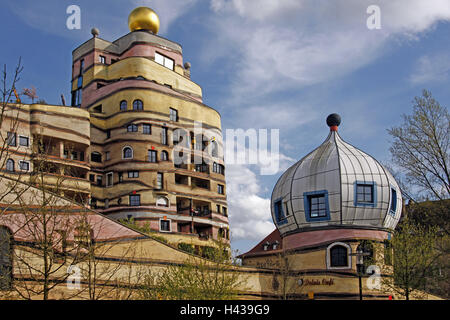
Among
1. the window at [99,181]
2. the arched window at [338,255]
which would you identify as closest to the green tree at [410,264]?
the arched window at [338,255]

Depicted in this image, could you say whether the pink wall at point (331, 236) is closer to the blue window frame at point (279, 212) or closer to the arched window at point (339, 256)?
the arched window at point (339, 256)

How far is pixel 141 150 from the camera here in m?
37.5

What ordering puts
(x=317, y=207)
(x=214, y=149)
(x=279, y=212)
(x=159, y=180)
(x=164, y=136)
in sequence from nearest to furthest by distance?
1. (x=317, y=207)
2. (x=279, y=212)
3. (x=159, y=180)
4. (x=164, y=136)
5. (x=214, y=149)

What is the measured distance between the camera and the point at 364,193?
25.3 metres

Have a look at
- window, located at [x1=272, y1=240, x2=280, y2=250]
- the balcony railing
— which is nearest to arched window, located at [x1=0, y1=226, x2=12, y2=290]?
window, located at [x1=272, y1=240, x2=280, y2=250]

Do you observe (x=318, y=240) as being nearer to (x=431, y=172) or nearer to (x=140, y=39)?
(x=431, y=172)

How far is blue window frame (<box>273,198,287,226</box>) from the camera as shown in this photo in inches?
1081

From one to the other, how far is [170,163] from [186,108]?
5285 mm

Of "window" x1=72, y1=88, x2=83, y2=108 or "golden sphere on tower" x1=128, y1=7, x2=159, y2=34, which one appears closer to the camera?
"window" x1=72, y1=88, x2=83, y2=108

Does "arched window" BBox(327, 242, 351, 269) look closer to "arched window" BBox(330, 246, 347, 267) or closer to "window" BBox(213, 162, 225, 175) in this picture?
→ "arched window" BBox(330, 246, 347, 267)

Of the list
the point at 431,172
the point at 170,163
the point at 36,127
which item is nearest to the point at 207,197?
the point at 170,163

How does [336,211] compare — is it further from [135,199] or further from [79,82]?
[79,82]

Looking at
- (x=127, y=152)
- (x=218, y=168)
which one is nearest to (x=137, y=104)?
(x=127, y=152)

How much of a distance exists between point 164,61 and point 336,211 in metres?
25.2
